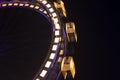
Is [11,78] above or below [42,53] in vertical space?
below

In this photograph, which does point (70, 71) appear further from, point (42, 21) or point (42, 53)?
point (42, 21)

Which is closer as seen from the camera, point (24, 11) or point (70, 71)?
point (70, 71)

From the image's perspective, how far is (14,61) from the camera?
3.29 metres

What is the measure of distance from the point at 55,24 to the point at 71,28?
168mm

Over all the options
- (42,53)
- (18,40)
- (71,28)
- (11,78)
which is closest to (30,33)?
(18,40)

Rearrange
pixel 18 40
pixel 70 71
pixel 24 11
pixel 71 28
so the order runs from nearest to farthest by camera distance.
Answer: pixel 70 71 < pixel 71 28 < pixel 18 40 < pixel 24 11

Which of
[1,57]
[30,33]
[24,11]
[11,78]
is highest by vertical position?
[24,11]

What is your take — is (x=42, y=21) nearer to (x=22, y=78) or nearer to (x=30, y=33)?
(x=30, y=33)

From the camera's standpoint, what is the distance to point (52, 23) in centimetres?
279

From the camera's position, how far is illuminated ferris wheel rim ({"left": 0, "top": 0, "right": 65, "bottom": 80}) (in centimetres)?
244

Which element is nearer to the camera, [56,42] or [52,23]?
[56,42]

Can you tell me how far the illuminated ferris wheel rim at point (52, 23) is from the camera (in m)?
2.44

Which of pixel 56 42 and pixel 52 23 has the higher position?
pixel 52 23

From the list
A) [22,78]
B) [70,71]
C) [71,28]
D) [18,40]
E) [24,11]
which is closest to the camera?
[70,71]
